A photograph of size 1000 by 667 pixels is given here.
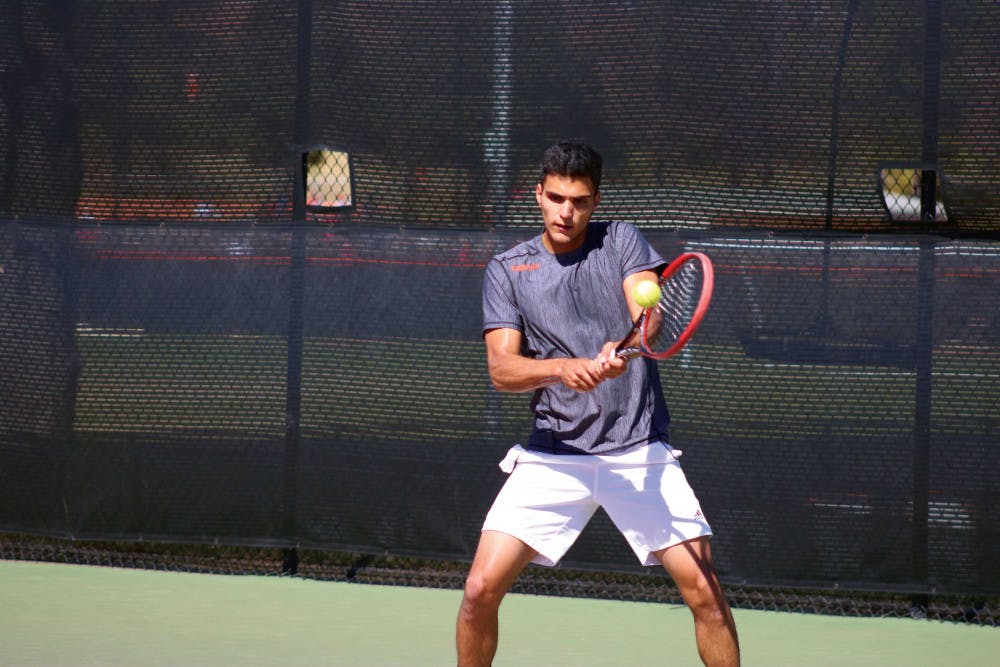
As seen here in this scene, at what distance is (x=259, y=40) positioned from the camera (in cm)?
582

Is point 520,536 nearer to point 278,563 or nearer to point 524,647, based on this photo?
point 524,647

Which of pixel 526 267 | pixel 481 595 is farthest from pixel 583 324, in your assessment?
pixel 481 595

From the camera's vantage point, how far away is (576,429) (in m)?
3.67

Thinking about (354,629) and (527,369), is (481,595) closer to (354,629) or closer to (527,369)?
(527,369)

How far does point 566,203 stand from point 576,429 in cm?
59

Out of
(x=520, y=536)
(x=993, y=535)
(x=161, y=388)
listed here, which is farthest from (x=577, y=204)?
(x=161, y=388)

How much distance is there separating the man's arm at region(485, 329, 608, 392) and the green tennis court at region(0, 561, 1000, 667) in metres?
1.34

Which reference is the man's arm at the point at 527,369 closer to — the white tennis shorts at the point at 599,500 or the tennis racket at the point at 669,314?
the tennis racket at the point at 669,314

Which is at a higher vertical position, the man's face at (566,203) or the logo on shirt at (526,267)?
the man's face at (566,203)

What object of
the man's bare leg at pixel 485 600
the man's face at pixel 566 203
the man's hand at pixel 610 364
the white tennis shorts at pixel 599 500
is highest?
the man's face at pixel 566 203

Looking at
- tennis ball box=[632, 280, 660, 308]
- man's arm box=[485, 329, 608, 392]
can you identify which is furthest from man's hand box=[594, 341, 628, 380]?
tennis ball box=[632, 280, 660, 308]

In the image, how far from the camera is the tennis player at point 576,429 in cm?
353

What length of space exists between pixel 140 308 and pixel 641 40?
92.4 inches

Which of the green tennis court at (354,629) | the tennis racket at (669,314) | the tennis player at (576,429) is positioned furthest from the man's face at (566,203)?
the green tennis court at (354,629)
